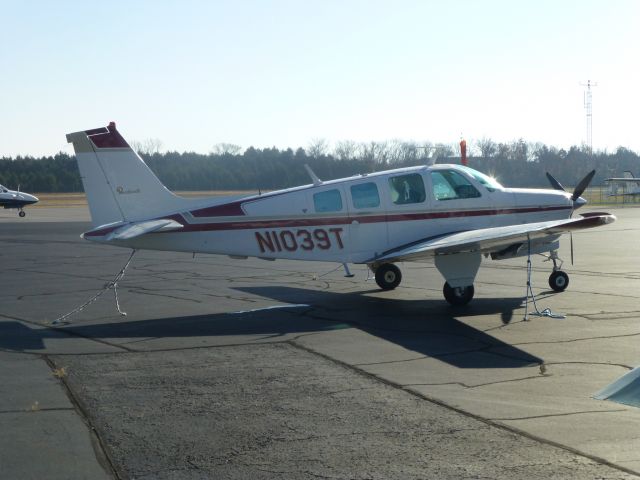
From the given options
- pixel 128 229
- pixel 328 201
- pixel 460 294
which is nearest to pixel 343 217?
pixel 328 201

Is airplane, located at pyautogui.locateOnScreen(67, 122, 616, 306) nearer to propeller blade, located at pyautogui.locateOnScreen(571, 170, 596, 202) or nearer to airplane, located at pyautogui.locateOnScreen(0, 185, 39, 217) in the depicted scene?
propeller blade, located at pyautogui.locateOnScreen(571, 170, 596, 202)

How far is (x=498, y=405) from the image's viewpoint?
7.55 meters

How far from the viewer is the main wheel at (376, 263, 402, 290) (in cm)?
1652

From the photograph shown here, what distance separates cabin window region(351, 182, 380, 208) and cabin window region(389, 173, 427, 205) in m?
0.32

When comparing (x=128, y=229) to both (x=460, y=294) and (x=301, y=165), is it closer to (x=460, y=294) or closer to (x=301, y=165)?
(x=460, y=294)

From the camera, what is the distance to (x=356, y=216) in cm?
1441

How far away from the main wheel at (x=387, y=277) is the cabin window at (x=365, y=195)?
7.75 feet

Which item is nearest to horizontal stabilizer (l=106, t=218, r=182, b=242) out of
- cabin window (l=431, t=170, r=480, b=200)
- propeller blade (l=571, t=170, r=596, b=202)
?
cabin window (l=431, t=170, r=480, b=200)

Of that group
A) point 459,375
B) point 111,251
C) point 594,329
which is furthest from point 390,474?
point 111,251

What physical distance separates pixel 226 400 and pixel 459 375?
2.60 meters

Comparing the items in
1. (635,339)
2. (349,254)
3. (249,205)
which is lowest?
(635,339)

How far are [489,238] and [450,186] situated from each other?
2200 millimetres

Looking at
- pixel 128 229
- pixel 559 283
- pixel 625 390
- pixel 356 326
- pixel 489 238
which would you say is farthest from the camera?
pixel 559 283

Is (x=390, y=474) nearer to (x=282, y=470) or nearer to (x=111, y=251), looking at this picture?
(x=282, y=470)
